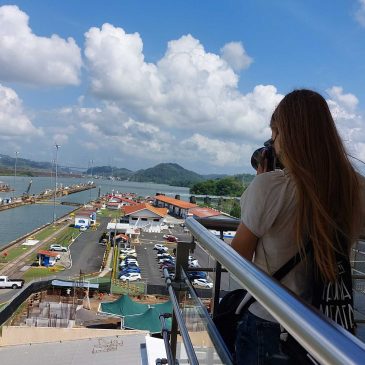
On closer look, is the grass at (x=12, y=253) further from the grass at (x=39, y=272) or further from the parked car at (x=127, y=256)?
the parked car at (x=127, y=256)

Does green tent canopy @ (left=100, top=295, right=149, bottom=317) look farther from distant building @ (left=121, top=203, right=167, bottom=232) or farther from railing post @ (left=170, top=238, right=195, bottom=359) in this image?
distant building @ (left=121, top=203, right=167, bottom=232)

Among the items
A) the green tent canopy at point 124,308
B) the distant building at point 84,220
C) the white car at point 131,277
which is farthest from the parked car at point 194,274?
the distant building at point 84,220

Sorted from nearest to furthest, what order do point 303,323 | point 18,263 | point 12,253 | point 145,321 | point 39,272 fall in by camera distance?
1. point 303,323
2. point 145,321
3. point 39,272
4. point 18,263
5. point 12,253

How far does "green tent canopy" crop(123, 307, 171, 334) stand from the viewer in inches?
497

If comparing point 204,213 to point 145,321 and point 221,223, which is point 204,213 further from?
point 145,321

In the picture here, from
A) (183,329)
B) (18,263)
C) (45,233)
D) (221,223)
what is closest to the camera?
(183,329)

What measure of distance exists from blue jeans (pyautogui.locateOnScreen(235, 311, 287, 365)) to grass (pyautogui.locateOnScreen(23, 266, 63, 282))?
66.9 feet

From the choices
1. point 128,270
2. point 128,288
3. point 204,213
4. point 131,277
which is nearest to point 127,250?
point 128,270

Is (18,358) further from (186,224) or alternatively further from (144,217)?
(144,217)

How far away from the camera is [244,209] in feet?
3.63

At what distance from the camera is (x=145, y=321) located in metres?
12.9

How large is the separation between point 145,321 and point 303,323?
13.0 m

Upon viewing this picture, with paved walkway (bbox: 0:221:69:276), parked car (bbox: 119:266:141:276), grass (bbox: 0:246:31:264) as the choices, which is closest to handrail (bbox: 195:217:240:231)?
parked car (bbox: 119:266:141:276)

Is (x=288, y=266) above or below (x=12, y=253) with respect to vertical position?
above
